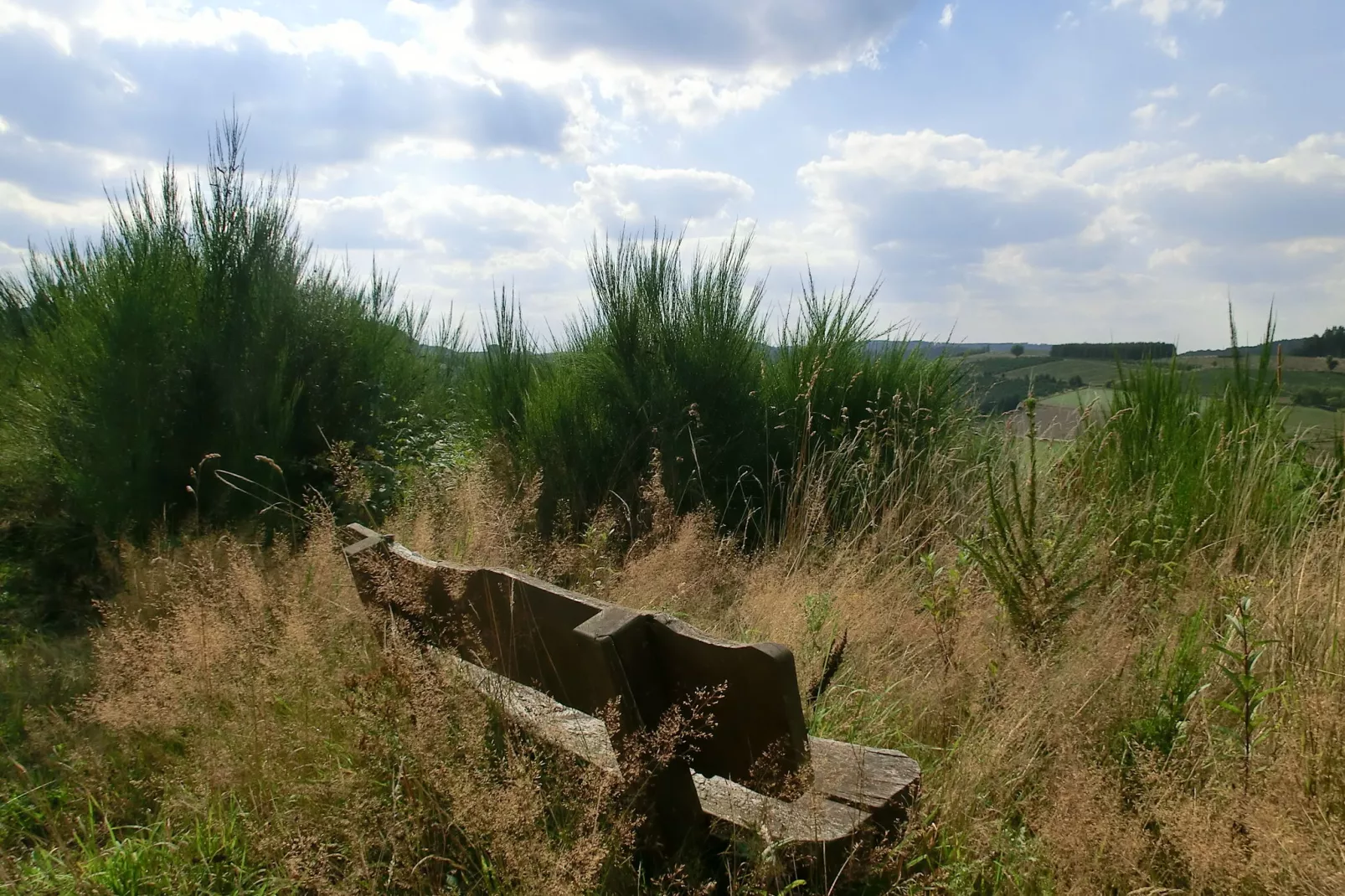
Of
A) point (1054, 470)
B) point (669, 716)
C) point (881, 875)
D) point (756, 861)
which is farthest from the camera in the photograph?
point (1054, 470)

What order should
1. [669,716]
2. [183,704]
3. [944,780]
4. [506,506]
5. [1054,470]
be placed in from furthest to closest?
[1054,470] < [506,506] < [183,704] < [944,780] < [669,716]

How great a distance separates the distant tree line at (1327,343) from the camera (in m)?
6.71

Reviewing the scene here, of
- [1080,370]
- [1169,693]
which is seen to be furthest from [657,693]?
[1080,370]

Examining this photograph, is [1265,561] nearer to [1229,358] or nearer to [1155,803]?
[1229,358]

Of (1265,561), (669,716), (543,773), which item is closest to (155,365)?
(543,773)

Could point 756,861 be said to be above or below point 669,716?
below

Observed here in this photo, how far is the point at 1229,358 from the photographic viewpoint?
18.7 feet

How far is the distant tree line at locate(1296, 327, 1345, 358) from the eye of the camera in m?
6.71

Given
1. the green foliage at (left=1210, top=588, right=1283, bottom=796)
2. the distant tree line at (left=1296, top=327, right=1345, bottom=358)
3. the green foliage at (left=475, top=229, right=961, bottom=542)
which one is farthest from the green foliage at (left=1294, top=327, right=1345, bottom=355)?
the green foliage at (left=1210, top=588, right=1283, bottom=796)

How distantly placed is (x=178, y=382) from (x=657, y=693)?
487cm

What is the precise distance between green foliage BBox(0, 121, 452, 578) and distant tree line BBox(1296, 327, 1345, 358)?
7290 millimetres

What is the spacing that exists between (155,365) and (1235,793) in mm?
5834

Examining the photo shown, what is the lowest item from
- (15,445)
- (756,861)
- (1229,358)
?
(756,861)

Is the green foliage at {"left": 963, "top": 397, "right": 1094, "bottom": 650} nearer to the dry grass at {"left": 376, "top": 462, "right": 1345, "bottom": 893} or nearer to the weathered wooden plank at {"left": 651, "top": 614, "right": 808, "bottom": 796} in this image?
the dry grass at {"left": 376, "top": 462, "right": 1345, "bottom": 893}
